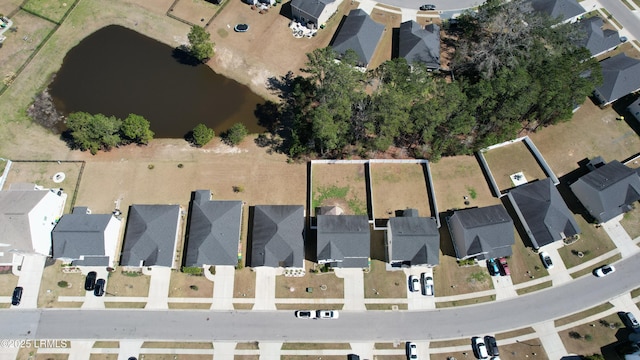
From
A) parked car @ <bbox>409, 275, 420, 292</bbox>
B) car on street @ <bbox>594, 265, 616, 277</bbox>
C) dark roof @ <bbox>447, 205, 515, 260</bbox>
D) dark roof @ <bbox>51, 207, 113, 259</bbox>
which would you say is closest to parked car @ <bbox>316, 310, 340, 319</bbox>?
parked car @ <bbox>409, 275, 420, 292</bbox>

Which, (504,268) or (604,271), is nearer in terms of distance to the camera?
(504,268)

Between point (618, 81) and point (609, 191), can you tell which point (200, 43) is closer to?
point (609, 191)

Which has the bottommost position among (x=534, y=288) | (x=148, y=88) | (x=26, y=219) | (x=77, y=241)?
(x=534, y=288)

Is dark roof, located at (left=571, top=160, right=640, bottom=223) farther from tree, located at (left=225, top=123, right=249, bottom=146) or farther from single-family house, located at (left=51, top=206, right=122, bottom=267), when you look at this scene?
single-family house, located at (left=51, top=206, right=122, bottom=267)

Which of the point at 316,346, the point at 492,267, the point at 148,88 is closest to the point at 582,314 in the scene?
the point at 492,267

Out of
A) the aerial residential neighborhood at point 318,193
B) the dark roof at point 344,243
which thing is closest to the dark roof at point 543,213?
the aerial residential neighborhood at point 318,193

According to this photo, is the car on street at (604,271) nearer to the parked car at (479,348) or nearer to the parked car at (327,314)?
the parked car at (479,348)
